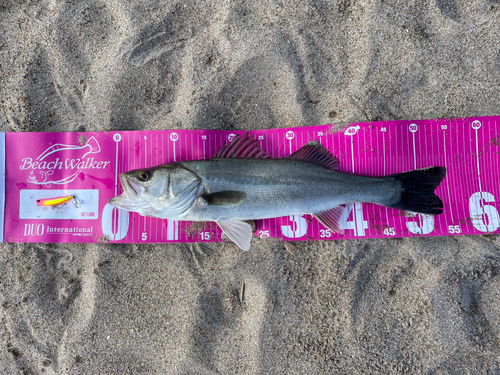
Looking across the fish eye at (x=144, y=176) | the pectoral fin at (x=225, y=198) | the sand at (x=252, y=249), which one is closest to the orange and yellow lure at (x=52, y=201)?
the sand at (x=252, y=249)

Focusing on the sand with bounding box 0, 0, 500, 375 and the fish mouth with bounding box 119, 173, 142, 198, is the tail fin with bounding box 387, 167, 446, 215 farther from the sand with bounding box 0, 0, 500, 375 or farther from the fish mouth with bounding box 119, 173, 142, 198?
the fish mouth with bounding box 119, 173, 142, 198

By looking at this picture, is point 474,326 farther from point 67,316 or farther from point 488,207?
point 67,316

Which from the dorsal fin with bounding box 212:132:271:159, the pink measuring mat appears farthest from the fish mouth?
the dorsal fin with bounding box 212:132:271:159

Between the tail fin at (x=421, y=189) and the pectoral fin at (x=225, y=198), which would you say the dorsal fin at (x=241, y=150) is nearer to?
the pectoral fin at (x=225, y=198)

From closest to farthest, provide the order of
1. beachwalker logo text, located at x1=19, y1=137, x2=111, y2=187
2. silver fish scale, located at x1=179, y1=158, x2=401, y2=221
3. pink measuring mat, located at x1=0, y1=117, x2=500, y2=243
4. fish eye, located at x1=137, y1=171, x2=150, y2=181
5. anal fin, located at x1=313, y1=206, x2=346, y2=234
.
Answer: fish eye, located at x1=137, y1=171, x2=150, y2=181
silver fish scale, located at x1=179, y1=158, x2=401, y2=221
anal fin, located at x1=313, y1=206, x2=346, y2=234
pink measuring mat, located at x1=0, y1=117, x2=500, y2=243
beachwalker logo text, located at x1=19, y1=137, x2=111, y2=187

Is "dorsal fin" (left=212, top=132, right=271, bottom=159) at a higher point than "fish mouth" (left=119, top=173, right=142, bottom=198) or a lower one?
higher

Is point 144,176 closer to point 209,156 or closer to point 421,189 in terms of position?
point 209,156
